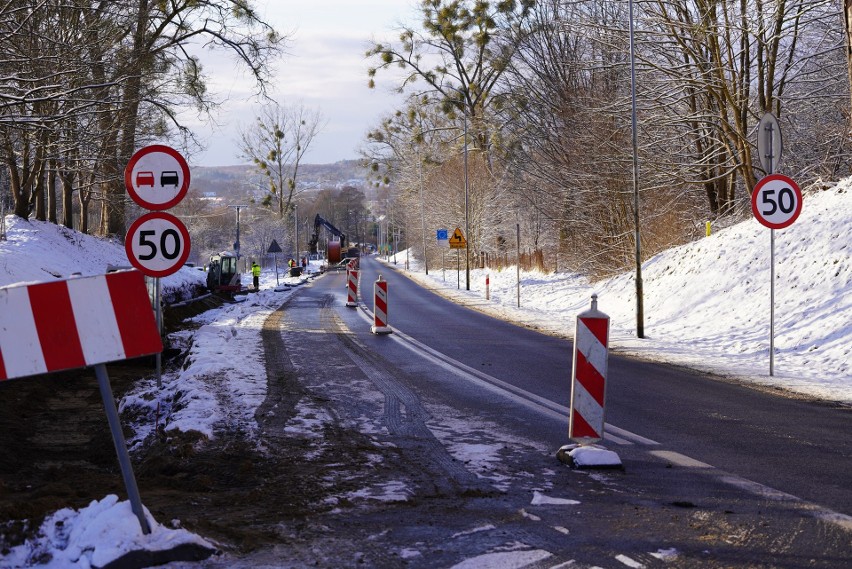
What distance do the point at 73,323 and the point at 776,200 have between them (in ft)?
34.2

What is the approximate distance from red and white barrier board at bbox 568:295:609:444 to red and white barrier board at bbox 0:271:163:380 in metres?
3.50

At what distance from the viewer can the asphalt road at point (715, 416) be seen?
21.0ft

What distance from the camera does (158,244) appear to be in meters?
9.44

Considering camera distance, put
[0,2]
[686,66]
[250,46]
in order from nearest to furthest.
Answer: [0,2]
[686,66]
[250,46]

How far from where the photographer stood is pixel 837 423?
335 inches

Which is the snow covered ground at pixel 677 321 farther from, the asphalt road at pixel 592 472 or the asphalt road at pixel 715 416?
the asphalt road at pixel 715 416

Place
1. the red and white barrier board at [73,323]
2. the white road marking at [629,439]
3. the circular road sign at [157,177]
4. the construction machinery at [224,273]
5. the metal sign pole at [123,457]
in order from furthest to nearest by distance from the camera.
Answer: the construction machinery at [224,273] < the circular road sign at [157,177] < the white road marking at [629,439] < the metal sign pole at [123,457] < the red and white barrier board at [73,323]

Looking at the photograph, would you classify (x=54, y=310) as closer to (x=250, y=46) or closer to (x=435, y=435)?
(x=435, y=435)

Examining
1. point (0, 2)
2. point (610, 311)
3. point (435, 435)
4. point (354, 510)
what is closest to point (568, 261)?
point (610, 311)

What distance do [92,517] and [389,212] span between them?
413 ft

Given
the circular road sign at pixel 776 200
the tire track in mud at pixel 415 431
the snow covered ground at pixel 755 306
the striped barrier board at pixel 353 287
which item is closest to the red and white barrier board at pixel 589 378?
the tire track in mud at pixel 415 431

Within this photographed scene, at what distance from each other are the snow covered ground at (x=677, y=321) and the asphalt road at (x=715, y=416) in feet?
3.56

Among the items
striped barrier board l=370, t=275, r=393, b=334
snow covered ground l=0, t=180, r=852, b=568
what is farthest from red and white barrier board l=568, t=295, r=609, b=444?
striped barrier board l=370, t=275, r=393, b=334

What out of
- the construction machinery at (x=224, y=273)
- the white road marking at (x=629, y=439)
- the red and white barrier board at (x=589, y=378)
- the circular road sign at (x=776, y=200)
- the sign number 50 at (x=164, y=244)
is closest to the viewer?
A: the white road marking at (x=629, y=439)
